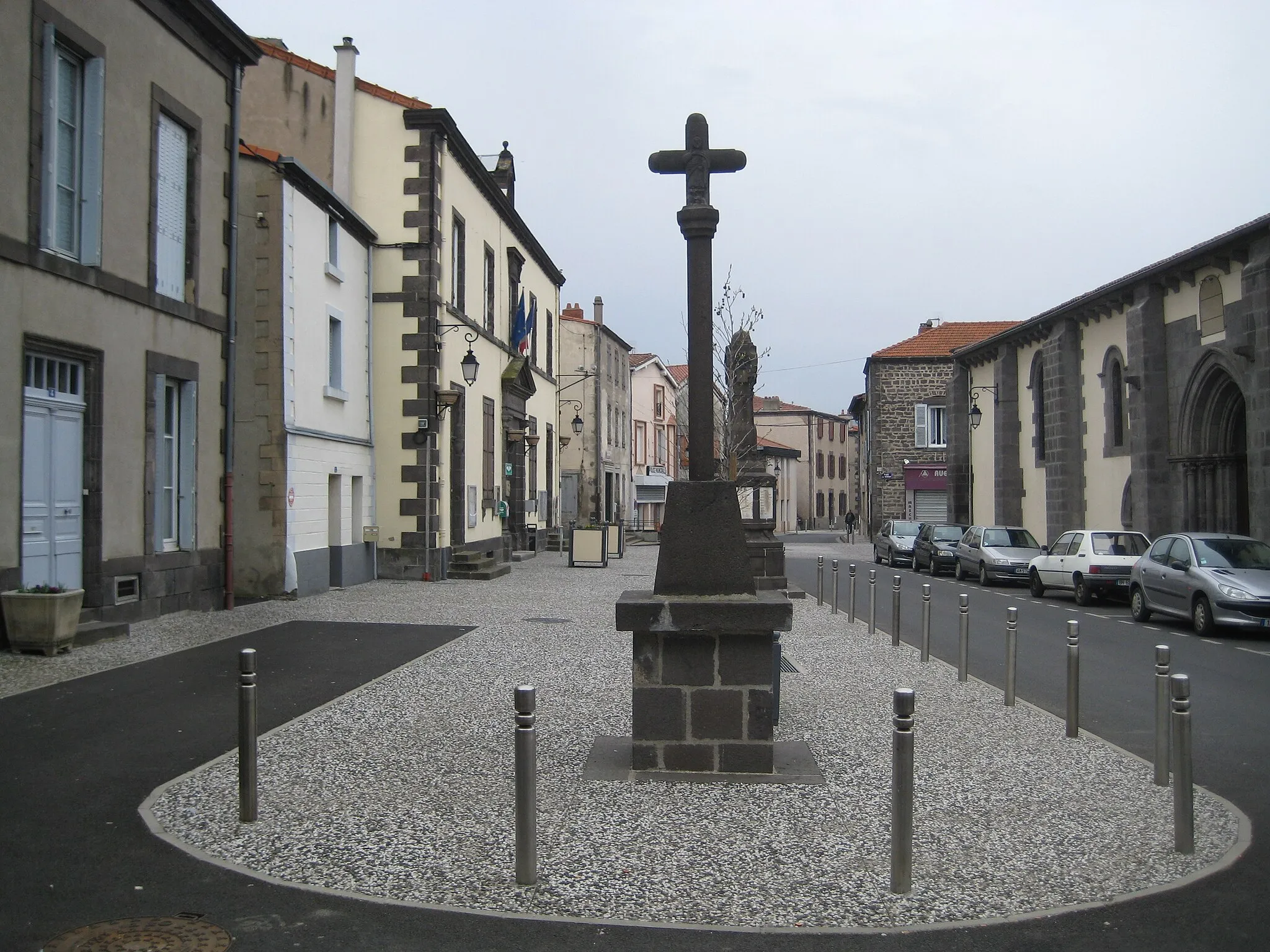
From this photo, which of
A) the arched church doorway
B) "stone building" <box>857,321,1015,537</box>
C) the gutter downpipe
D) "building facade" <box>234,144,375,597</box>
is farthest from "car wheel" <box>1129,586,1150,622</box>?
"stone building" <box>857,321,1015,537</box>

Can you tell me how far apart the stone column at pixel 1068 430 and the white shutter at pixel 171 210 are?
2357cm

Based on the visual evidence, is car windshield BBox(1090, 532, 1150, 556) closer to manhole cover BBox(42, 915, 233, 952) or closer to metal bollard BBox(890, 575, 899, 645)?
metal bollard BBox(890, 575, 899, 645)

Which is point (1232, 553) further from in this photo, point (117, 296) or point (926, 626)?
point (117, 296)

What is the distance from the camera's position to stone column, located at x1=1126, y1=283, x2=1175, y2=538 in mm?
25234

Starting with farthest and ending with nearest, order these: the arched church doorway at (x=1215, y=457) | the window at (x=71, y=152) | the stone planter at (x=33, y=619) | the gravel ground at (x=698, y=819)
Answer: the arched church doorway at (x=1215, y=457), the window at (x=71, y=152), the stone planter at (x=33, y=619), the gravel ground at (x=698, y=819)

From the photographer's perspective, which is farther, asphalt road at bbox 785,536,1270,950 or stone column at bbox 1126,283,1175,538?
stone column at bbox 1126,283,1175,538

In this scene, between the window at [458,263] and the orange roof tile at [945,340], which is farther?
the orange roof tile at [945,340]

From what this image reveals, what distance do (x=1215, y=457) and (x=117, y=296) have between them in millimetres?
21126

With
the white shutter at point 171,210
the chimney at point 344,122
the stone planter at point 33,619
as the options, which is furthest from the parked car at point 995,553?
the stone planter at point 33,619

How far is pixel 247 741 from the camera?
5758mm

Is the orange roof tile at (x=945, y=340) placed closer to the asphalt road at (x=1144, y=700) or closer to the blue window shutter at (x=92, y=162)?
the asphalt road at (x=1144, y=700)

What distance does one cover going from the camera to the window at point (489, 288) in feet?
92.6

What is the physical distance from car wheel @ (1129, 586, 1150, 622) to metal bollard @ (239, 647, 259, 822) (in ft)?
49.4

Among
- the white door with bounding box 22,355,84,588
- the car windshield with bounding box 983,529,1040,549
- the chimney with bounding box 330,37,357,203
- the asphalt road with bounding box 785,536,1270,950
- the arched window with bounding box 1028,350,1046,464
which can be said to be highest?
the chimney with bounding box 330,37,357,203
